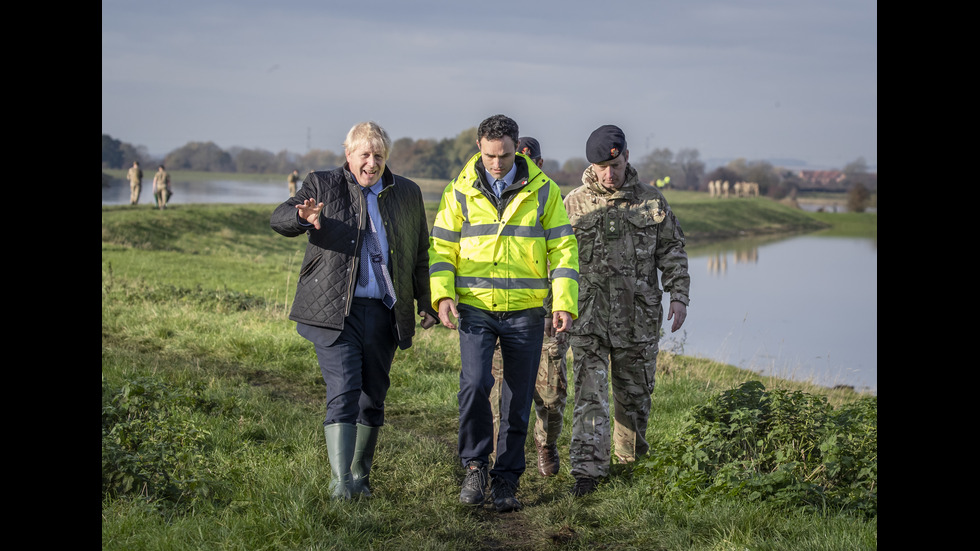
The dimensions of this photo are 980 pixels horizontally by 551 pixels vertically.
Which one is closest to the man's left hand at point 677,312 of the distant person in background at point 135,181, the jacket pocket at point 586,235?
the jacket pocket at point 586,235

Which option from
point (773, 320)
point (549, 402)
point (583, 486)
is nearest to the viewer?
point (583, 486)

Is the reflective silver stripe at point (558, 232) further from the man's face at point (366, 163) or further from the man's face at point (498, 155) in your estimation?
the man's face at point (366, 163)

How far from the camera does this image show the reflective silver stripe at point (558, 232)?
17.4 ft

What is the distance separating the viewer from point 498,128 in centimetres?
510

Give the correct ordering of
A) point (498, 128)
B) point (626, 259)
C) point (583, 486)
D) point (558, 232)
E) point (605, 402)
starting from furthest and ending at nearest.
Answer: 1. point (626, 259)
2. point (605, 402)
3. point (583, 486)
4. point (558, 232)
5. point (498, 128)

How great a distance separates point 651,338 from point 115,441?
3.52m

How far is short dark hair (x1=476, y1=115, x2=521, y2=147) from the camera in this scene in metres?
5.09

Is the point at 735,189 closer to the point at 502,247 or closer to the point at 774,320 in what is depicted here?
the point at 774,320

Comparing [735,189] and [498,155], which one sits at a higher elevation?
[735,189]

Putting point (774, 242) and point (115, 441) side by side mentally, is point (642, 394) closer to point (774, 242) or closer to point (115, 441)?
point (115, 441)

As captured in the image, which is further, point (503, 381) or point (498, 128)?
point (503, 381)

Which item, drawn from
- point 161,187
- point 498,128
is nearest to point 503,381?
point 498,128

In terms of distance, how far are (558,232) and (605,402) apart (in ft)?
4.09
